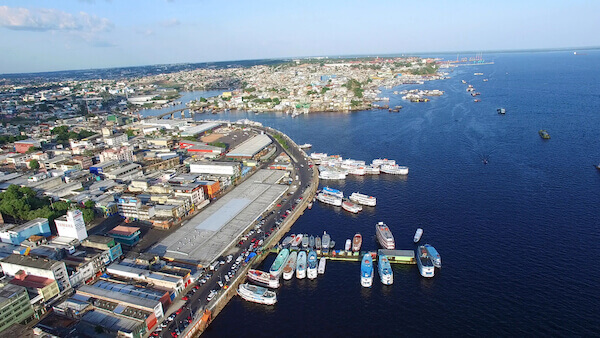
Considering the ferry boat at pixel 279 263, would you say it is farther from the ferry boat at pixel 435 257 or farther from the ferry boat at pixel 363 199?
the ferry boat at pixel 363 199

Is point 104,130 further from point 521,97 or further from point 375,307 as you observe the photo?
point 521,97

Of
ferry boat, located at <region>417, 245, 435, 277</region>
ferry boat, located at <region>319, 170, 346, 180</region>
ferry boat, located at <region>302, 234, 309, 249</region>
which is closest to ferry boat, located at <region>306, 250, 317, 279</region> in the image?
ferry boat, located at <region>302, 234, 309, 249</region>

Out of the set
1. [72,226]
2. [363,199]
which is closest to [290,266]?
[363,199]

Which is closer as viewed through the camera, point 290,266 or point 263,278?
point 263,278

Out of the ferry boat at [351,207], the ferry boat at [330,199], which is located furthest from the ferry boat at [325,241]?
the ferry boat at [330,199]

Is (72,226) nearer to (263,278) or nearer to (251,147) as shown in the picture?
(263,278)

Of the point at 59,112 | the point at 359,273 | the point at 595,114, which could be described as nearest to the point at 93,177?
the point at 359,273
